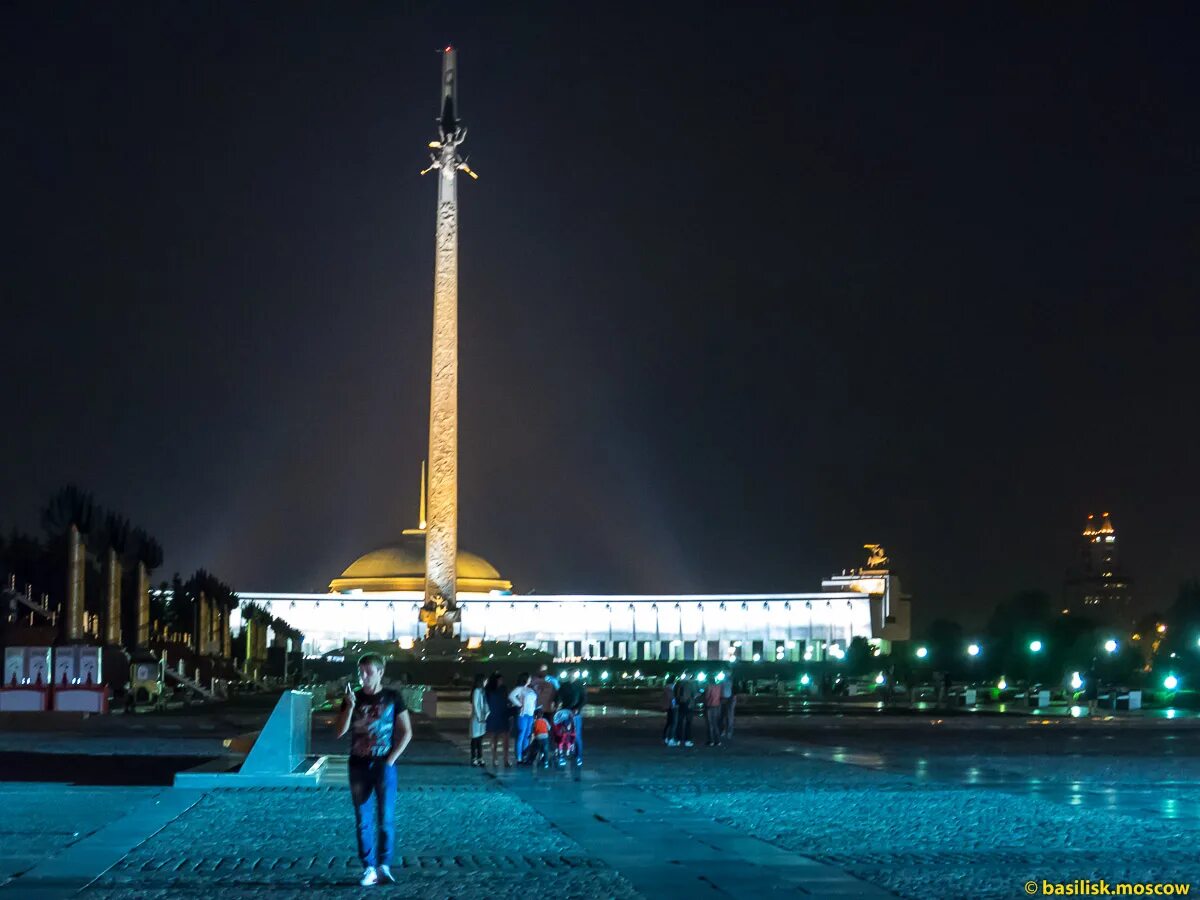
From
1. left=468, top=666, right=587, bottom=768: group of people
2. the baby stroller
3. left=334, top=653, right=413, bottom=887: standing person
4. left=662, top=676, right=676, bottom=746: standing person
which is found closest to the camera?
left=334, top=653, right=413, bottom=887: standing person

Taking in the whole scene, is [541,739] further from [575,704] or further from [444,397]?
[444,397]

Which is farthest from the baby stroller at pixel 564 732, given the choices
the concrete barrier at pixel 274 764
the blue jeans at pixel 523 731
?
the concrete barrier at pixel 274 764

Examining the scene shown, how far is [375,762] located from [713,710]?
18602 millimetres

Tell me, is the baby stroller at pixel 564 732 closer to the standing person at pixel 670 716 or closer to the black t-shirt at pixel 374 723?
the standing person at pixel 670 716

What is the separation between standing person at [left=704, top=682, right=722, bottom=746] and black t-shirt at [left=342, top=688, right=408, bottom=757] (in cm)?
1816

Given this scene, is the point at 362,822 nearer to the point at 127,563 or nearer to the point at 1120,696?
the point at 1120,696

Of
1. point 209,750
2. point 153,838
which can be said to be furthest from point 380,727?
point 209,750

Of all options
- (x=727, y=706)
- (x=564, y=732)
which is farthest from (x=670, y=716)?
(x=564, y=732)

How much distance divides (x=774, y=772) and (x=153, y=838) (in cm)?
1036

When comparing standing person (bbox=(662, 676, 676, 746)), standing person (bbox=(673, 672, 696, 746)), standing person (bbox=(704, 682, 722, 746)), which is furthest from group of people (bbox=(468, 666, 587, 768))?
standing person (bbox=(662, 676, 676, 746))

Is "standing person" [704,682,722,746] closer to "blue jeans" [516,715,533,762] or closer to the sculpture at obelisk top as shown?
"blue jeans" [516,715,533,762]

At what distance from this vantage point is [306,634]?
16362 centimetres

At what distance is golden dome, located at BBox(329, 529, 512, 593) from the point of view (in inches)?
6344

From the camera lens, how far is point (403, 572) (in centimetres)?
16300
